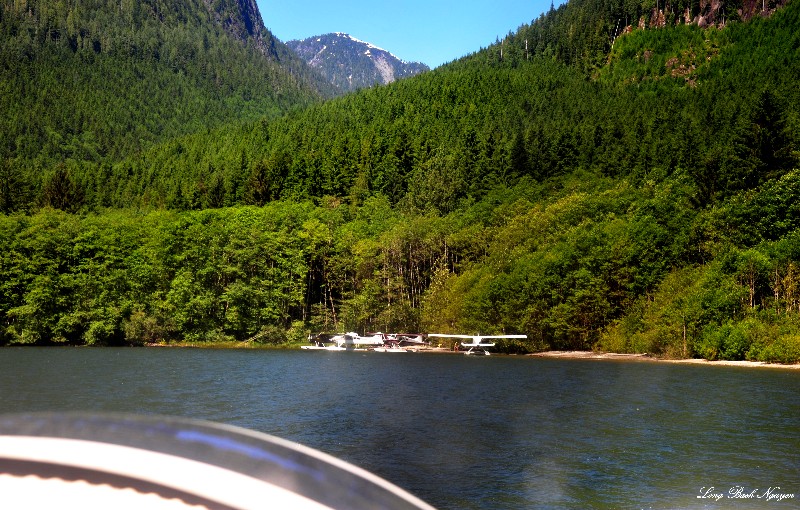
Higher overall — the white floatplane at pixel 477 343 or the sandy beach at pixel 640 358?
the white floatplane at pixel 477 343

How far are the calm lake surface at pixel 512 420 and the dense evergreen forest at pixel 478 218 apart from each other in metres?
23.4

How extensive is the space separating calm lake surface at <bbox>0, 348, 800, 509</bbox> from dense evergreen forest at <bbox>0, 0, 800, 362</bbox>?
23.4 m

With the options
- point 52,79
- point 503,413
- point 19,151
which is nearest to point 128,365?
point 503,413

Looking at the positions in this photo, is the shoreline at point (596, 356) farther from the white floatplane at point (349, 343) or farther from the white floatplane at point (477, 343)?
the white floatplane at point (349, 343)

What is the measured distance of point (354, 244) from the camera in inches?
4063

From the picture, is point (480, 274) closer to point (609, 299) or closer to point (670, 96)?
point (609, 299)

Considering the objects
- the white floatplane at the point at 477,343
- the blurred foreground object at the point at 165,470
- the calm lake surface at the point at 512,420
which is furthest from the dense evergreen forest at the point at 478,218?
the blurred foreground object at the point at 165,470

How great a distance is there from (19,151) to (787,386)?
550ft

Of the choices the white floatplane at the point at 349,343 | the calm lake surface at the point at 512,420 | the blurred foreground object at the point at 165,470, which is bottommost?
the white floatplane at the point at 349,343

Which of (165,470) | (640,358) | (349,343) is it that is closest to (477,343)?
(640,358)

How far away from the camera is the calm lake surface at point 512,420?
16234 millimetres

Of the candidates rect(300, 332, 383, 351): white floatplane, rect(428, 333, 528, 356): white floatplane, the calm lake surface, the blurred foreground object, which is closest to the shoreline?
rect(428, 333, 528, 356): white floatplane

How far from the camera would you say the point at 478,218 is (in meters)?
102

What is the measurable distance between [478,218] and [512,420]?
77107 mm
